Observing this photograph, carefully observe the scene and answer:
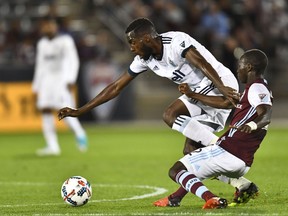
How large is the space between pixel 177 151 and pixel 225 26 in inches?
355

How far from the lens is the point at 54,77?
653 inches

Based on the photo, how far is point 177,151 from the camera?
16.7m

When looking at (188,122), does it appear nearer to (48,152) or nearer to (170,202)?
(170,202)

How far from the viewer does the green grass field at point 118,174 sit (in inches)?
340

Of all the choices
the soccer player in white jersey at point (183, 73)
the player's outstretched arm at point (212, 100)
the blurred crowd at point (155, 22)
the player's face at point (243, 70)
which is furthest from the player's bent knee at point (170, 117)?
the blurred crowd at point (155, 22)

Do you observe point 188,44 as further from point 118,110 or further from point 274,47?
point 274,47

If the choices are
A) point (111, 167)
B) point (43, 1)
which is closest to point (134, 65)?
point (111, 167)

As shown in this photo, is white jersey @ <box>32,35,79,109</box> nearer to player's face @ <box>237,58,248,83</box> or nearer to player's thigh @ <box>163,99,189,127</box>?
player's thigh @ <box>163,99,189,127</box>

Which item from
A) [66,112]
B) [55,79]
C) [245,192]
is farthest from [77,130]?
[245,192]

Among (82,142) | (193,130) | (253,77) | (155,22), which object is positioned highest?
(155,22)

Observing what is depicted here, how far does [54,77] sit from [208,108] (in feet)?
25.6

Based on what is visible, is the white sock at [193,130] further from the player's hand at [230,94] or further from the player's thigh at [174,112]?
the player's hand at [230,94]

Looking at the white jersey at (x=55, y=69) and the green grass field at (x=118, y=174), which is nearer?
the green grass field at (x=118, y=174)

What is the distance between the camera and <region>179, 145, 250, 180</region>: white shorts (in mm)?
8172
